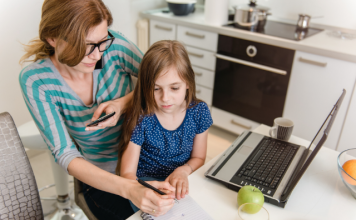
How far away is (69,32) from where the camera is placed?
0.94m

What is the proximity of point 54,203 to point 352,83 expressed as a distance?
194 centimetres

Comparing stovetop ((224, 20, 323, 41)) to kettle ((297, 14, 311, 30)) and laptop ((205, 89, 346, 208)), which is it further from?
laptop ((205, 89, 346, 208))

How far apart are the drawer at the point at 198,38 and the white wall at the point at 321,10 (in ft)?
2.01

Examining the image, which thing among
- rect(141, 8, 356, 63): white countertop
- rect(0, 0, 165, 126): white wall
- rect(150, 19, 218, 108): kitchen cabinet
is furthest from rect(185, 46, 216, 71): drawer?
rect(0, 0, 165, 126): white wall

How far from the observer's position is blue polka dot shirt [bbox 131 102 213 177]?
3.82ft

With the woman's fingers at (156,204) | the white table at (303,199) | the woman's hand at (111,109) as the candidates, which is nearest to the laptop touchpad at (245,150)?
the white table at (303,199)

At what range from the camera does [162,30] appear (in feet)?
8.68

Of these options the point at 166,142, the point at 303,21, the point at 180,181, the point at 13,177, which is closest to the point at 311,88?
the point at 303,21

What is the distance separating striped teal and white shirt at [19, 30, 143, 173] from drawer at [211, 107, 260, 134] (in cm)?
136

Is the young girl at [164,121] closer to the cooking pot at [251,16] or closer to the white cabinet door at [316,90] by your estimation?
the white cabinet door at [316,90]

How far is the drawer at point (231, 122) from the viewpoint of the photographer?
2.43m

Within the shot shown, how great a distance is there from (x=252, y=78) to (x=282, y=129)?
1.17 metres

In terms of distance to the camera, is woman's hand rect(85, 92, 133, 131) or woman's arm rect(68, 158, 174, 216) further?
woman's hand rect(85, 92, 133, 131)

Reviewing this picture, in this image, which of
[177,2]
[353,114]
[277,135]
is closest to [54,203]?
[277,135]
